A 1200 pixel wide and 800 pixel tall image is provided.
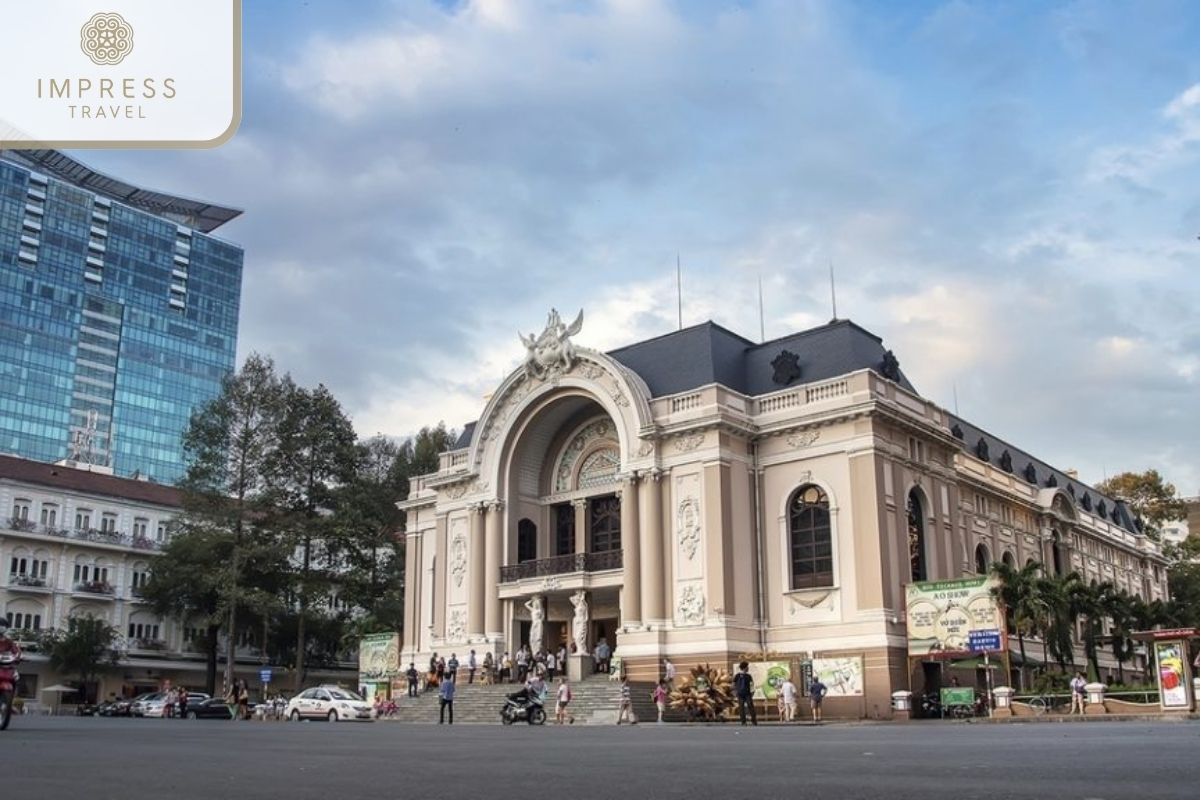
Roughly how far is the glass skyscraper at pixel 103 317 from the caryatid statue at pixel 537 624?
6859 cm

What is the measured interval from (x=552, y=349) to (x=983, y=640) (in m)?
18.9

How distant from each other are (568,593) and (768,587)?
798cm

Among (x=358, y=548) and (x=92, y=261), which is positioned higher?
(x=92, y=261)

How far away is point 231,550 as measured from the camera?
52.6 m

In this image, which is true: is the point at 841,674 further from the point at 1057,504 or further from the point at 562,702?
the point at 1057,504

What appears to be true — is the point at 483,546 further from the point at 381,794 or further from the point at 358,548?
the point at 381,794

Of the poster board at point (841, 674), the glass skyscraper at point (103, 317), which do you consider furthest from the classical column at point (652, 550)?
the glass skyscraper at point (103, 317)

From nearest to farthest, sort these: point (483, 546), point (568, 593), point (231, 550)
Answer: point (568, 593)
point (483, 546)
point (231, 550)

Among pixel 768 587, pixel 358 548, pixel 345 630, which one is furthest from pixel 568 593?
pixel 345 630

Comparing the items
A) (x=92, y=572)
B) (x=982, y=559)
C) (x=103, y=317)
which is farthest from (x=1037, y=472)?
(x=103, y=317)

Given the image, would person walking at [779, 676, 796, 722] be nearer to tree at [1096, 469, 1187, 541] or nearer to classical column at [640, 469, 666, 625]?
classical column at [640, 469, 666, 625]

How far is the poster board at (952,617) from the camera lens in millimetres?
32469

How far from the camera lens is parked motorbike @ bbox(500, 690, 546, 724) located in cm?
3175

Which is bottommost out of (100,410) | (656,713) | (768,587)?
(656,713)
